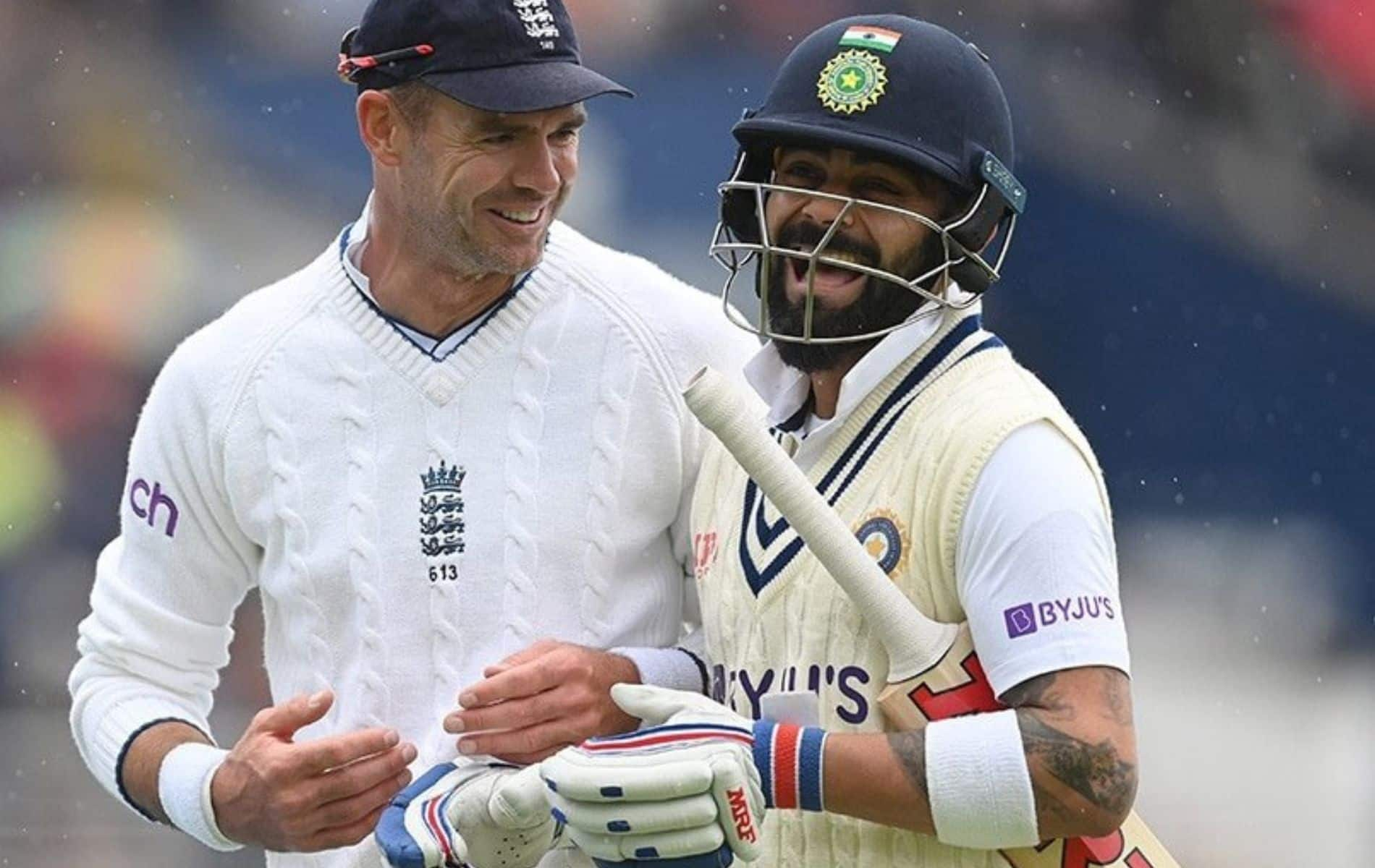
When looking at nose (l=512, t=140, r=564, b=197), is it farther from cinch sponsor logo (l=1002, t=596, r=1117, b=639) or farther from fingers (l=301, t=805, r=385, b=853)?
cinch sponsor logo (l=1002, t=596, r=1117, b=639)

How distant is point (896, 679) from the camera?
243cm

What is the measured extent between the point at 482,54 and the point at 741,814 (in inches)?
44.2

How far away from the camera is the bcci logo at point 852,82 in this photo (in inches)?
101

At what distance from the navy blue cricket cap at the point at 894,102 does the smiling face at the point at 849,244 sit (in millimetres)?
38

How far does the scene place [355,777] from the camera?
9.27 ft

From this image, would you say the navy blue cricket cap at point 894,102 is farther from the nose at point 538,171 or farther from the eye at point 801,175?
the nose at point 538,171

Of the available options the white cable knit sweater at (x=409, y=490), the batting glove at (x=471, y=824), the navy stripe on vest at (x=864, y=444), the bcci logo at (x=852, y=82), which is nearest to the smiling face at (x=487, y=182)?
the white cable knit sweater at (x=409, y=490)

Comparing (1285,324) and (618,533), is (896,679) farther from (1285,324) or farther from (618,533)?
(1285,324)

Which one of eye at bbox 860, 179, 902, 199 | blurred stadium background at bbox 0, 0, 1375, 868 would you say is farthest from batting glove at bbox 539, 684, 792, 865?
blurred stadium background at bbox 0, 0, 1375, 868

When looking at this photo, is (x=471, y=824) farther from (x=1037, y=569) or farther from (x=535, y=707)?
(x=1037, y=569)

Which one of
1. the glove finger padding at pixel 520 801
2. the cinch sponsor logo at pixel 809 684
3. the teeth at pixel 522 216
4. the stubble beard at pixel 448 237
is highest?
the teeth at pixel 522 216

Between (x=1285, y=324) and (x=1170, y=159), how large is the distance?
512mm

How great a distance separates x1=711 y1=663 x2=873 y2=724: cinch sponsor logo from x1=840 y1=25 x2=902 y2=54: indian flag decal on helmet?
0.68m

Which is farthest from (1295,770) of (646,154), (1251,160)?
(646,154)
